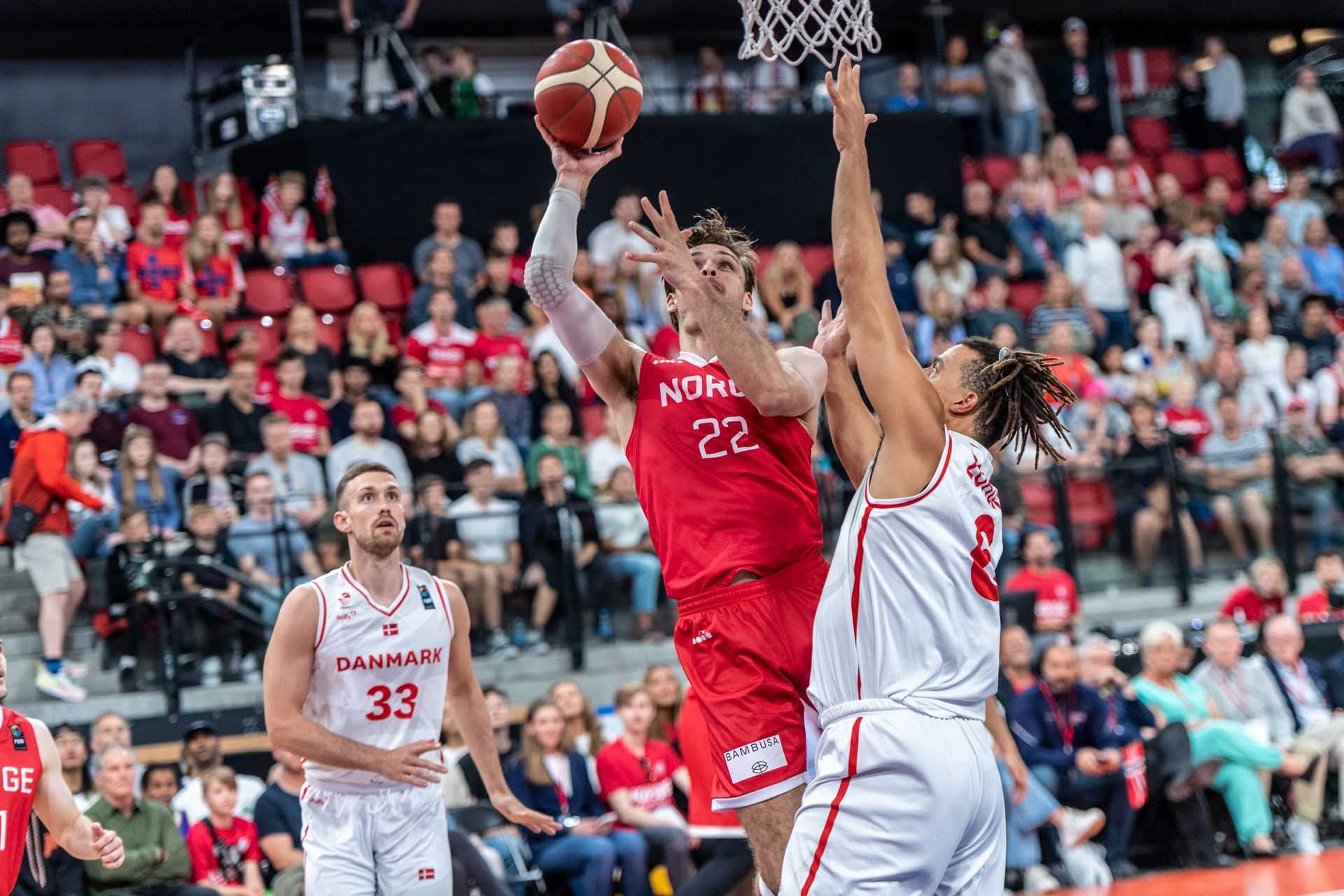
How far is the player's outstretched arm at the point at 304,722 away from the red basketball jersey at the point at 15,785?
77cm

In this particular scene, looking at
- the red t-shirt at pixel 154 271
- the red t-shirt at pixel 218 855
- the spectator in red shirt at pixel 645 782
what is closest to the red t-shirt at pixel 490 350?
the red t-shirt at pixel 154 271

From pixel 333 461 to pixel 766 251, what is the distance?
5.84 metres

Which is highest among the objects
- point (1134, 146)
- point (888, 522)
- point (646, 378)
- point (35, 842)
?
point (1134, 146)

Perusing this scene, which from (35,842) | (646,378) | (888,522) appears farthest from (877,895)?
(35,842)

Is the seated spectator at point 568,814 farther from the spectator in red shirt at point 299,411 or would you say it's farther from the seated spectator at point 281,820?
the spectator in red shirt at point 299,411

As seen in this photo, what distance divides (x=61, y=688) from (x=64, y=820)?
451 cm

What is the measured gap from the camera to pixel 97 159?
50.1 feet

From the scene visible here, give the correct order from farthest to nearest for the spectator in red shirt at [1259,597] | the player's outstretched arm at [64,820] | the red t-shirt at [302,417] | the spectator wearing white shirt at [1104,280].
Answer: the spectator wearing white shirt at [1104,280] < the spectator in red shirt at [1259,597] < the red t-shirt at [302,417] < the player's outstretched arm at [64,820]

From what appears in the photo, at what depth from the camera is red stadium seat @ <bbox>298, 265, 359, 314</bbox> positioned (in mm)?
13273

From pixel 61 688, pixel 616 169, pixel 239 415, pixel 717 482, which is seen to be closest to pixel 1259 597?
pixel 616 169

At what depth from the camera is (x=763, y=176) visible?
15.7 m

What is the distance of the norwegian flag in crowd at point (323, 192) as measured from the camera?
14.1 meters

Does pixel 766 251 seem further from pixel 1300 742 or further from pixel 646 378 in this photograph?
pixel 646 378

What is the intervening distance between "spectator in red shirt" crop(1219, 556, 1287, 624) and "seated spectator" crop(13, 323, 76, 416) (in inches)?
319
